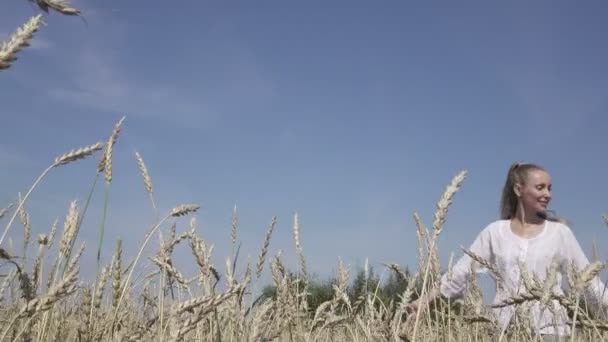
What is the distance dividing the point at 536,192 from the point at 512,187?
1.99 ft

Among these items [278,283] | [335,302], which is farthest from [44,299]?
[335,302]

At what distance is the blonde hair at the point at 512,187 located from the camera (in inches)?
240

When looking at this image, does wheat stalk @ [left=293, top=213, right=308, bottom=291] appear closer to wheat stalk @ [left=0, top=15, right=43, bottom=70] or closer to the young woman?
wheat stalk @ [left=0, top=15, right=43, bottom=70]

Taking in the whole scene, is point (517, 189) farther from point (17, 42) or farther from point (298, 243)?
point (17, 42)

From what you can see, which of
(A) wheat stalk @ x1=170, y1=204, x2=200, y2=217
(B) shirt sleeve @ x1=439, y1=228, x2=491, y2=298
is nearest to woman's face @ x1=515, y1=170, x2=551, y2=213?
(B) shirt sleeve @ x1=439, y1=228, x2=491, y2=298

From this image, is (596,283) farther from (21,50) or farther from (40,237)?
(21,50)

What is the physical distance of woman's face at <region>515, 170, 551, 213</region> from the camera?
5.81 metres

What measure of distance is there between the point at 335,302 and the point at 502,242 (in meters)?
3.57

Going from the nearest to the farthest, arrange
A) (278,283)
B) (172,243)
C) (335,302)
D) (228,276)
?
(228,276) → (278,283) → (172,243) → (335,302)

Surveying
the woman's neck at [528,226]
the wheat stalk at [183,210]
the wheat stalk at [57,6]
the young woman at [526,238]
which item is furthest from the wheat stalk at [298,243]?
the woman's neck at [528,226]

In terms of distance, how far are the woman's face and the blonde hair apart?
0.12m

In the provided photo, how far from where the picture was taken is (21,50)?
1.12 metres

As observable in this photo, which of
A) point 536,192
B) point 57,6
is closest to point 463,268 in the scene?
point 536,192

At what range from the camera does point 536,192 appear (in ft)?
19.1
